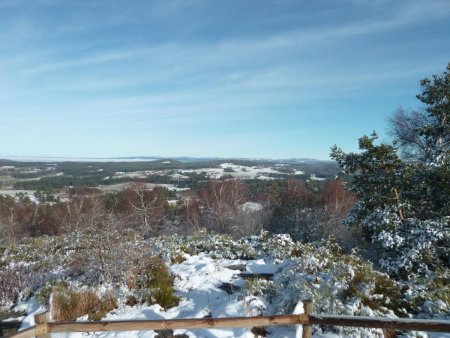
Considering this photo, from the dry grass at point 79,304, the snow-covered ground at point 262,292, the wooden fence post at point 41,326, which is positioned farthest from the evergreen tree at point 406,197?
the wooden fence post at point 41,326

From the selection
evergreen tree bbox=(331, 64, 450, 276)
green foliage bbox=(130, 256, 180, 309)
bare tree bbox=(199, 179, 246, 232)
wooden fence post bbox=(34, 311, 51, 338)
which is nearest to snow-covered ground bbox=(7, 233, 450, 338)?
green foliage bbox=(130, 256, 180, 309)

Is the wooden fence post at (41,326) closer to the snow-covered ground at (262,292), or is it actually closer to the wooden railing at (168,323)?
the wooden railing at (168,323)

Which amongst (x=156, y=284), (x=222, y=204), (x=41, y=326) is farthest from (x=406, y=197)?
(x=222, y=204)

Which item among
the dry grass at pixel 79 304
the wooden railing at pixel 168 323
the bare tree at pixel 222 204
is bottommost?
the bare tree at pixel 222 204

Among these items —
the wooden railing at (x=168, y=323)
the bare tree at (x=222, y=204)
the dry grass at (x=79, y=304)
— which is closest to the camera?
the wooden railing at (x=168, y=323)

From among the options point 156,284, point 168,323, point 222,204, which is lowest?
point 222,204

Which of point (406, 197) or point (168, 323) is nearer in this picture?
point (168, 323)

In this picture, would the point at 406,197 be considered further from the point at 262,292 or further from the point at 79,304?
the point at 79,304

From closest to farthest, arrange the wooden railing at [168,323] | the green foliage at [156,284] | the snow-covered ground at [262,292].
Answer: the wooden railing at [168,323], the snow-covered ground at [262,292], the green foliage at [156,284]

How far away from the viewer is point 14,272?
9.30 m

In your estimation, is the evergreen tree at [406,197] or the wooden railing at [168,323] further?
the evergreen tree at [406,197]

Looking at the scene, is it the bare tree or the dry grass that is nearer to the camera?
the dry grass

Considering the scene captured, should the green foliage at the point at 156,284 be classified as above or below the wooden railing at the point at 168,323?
below

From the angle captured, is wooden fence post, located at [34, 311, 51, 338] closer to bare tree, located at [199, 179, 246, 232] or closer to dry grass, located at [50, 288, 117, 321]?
dry grass, located at [50, 288, 117, 321]
